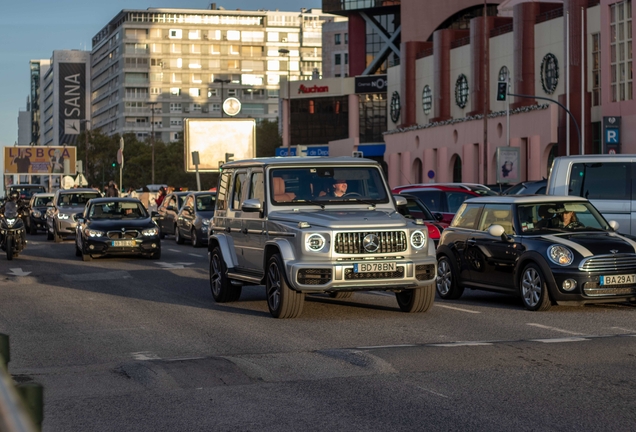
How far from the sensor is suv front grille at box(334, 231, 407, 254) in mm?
12258

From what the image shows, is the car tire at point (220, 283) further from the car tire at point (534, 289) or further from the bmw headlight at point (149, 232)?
the bmw headlight at point (149, 232)

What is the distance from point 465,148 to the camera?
234 ft

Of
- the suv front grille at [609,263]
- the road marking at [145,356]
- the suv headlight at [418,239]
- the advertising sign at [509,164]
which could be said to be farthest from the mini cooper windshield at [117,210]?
the advertising sign at [509,164]

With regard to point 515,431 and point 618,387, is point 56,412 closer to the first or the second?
point 515,431

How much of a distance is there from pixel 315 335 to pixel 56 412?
4.46 m

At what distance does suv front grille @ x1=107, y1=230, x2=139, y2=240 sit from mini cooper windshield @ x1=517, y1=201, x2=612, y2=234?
1361 cm

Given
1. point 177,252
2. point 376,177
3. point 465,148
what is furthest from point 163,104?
point 376,177

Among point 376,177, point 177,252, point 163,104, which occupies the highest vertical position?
point 163,104

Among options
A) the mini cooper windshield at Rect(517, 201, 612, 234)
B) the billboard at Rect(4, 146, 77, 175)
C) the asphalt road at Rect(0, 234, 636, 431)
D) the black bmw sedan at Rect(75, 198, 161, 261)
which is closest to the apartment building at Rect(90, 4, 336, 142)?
the billboard at Rect(4, 146, 77, 175)

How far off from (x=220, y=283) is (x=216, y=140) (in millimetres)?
33348

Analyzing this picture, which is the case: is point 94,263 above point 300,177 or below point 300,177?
below

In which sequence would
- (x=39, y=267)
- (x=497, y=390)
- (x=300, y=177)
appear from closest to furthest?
(x=497, y=390) → (x=300, y=177) → (x=39, y=267)

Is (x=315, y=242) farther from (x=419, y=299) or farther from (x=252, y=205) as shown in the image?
(x=419, y=299)

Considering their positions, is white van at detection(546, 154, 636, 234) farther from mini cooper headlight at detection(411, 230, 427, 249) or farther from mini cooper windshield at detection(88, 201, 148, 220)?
mini cooper windshield at detection(88, 201, 148, 220)
